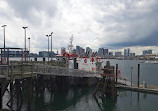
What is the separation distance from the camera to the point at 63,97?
91.7 feet

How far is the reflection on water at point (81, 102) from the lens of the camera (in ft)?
73.3

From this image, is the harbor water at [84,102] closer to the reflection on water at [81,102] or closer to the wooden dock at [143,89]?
the reflection on water at [81,102]

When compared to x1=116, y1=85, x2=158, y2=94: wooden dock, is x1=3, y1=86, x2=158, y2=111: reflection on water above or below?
below

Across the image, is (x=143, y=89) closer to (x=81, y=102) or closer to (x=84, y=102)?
(x=84, y=102)

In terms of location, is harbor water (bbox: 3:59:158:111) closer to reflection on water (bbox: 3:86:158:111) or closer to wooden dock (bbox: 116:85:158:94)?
reflection on water (bbox: 3:86:158:111)

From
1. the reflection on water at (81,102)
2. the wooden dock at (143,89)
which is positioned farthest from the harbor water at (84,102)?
the wooden dock at (143,89)

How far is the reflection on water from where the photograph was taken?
73.3 feet

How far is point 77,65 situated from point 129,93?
1286 cm

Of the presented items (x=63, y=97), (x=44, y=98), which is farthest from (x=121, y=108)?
(x=44, y=98)

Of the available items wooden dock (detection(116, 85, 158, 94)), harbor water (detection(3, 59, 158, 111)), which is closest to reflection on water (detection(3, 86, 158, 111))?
harbor water (detection(3, 59, 158, 111))

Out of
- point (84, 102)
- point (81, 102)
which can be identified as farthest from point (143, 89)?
point (81, 102)

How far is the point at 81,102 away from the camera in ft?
84.5

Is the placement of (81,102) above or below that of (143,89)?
below

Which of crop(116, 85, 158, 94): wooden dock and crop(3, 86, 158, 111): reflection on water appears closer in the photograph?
crop(3, 86, 158, 111): reflection on water
